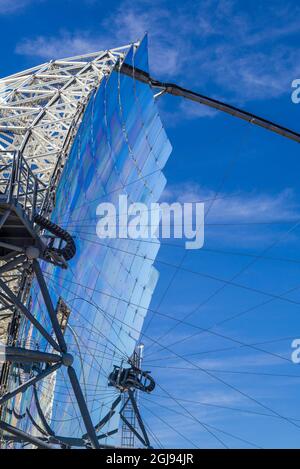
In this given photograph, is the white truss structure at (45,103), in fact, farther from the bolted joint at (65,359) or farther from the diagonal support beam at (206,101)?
the bolted joint at (65,359)

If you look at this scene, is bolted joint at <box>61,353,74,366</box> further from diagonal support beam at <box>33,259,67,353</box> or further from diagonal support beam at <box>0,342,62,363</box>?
diagonal support beam at <box>0,342,62,363</box>

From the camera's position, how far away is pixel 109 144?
27984mm

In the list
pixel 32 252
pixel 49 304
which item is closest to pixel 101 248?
pixel 32 252

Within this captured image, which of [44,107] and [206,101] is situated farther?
[44,107]

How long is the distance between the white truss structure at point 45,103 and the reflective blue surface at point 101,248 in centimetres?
212

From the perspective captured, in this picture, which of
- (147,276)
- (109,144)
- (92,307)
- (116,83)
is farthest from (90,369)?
(116,83)

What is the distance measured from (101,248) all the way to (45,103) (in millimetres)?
8167

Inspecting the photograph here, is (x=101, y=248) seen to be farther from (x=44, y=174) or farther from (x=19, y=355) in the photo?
(x=19, y=355)

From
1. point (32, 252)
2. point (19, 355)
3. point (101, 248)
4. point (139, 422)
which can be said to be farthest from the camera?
point (139, 422)

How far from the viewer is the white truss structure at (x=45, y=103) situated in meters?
30.9

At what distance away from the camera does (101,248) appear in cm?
2950

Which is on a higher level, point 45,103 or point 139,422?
point 45,103

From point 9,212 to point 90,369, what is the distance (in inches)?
493
